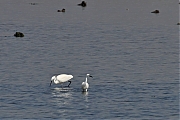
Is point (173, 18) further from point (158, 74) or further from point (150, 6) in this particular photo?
point (158, 74)

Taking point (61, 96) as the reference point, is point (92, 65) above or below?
above

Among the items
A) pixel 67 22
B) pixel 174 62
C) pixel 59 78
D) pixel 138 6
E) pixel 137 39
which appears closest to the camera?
pixel 59 78

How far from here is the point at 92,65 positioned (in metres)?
47.8

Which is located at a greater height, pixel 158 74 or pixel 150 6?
pixel 150 6

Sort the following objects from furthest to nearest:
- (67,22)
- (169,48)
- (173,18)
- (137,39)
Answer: (173,18), (67,22), (137,39), (169,48)

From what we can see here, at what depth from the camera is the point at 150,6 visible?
116 m

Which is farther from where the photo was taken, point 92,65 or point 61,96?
point 92,65

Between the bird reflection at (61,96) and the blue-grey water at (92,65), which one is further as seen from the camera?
the bird reflection at (61,96)

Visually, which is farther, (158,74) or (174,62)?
(174,62)

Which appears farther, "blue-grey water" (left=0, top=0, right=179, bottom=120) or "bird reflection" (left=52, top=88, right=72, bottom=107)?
"bird reflection" (left=52, top=88, right=72, bottom=107)

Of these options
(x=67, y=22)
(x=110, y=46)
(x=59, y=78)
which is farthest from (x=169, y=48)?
(x=67, y=22)

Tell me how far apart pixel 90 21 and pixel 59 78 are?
47.4 m

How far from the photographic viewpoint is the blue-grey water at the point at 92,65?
33.6 meters

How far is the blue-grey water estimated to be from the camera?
110 ft
